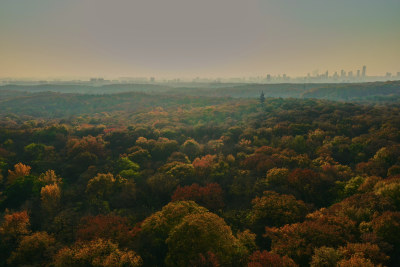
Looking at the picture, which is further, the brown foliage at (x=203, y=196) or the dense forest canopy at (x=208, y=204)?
the brown foliage at (x=203, y=196)

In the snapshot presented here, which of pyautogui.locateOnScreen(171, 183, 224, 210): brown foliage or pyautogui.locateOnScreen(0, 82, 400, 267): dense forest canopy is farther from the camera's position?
pyautogui.locateOnScreen(171, 183, 224, 210): brown foliage

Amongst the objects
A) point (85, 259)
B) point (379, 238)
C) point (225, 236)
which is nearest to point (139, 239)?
point (85, 259)

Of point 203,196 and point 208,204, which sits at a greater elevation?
point 203,196

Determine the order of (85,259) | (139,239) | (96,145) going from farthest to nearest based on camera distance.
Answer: (96,145), (139,239), (85,259)

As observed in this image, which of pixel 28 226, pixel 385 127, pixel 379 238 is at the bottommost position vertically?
pixel 28 226

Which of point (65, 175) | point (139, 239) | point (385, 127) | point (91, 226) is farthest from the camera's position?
point (385, 127)

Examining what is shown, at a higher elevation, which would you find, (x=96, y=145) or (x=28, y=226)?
(x=96, y=145)

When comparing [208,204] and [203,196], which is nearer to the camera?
[208,204]

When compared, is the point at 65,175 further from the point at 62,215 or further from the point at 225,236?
the point at 225,236

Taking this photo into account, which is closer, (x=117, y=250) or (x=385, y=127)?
(x=117, y=250)
